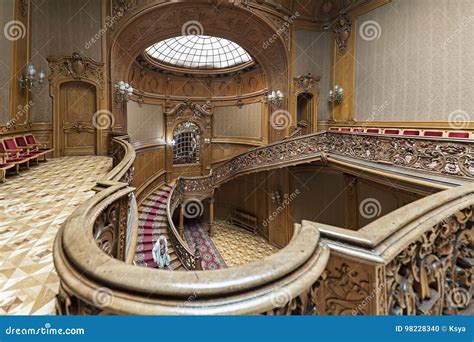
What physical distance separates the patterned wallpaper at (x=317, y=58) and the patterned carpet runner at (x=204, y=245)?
7.71 m

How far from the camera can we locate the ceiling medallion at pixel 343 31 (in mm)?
10320

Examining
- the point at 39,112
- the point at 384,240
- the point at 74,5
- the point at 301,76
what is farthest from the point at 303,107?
the point at 384,240

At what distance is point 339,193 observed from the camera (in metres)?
9.88
